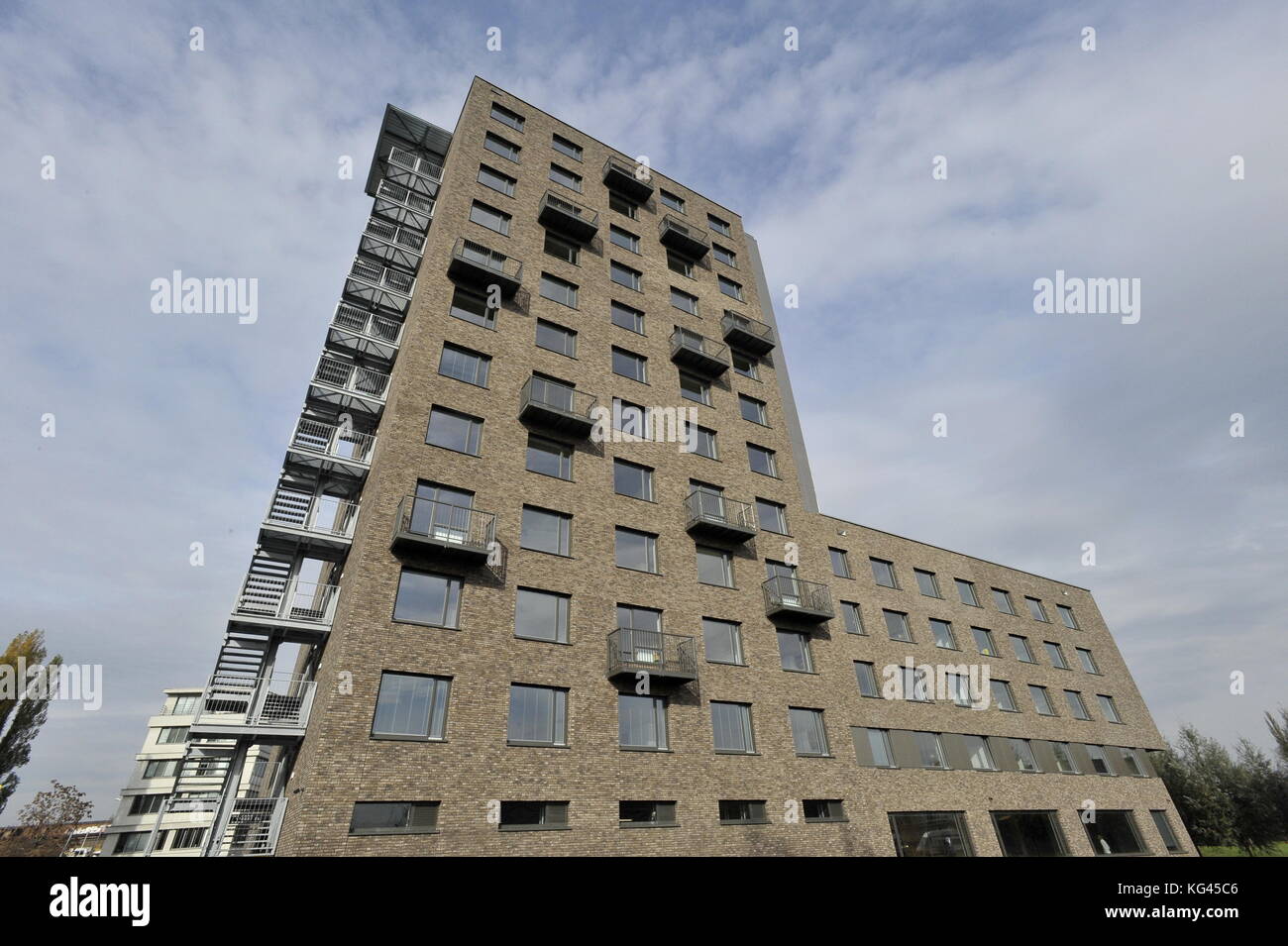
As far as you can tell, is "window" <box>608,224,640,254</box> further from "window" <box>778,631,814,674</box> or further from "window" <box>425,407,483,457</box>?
"window" <box>778,631,814,674</box>

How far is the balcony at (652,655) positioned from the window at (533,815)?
389 centimetres

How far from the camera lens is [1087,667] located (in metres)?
38.1

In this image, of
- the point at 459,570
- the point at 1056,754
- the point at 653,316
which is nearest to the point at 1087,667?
the point at 1056,754

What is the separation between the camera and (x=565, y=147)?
32062 mm

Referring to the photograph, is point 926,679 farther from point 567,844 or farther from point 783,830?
point 567,844

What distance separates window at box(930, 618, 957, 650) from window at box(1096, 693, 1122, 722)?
1142 centimetres

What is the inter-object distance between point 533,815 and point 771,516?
15.0 metres

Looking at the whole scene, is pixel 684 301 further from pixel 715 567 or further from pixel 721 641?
pixel 721 641

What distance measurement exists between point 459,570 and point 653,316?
49.9 feet

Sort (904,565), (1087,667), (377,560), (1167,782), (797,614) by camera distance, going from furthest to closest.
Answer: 1. (1167,782)
2. (1087,667)
3. (904,565)
4. (797,614)
5. (377,560)

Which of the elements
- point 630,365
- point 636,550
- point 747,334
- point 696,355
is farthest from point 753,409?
point 636,550

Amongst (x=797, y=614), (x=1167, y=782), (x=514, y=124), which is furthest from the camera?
(x=1167, y=782)

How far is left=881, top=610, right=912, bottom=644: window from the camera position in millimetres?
31312

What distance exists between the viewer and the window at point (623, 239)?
30.4 m
